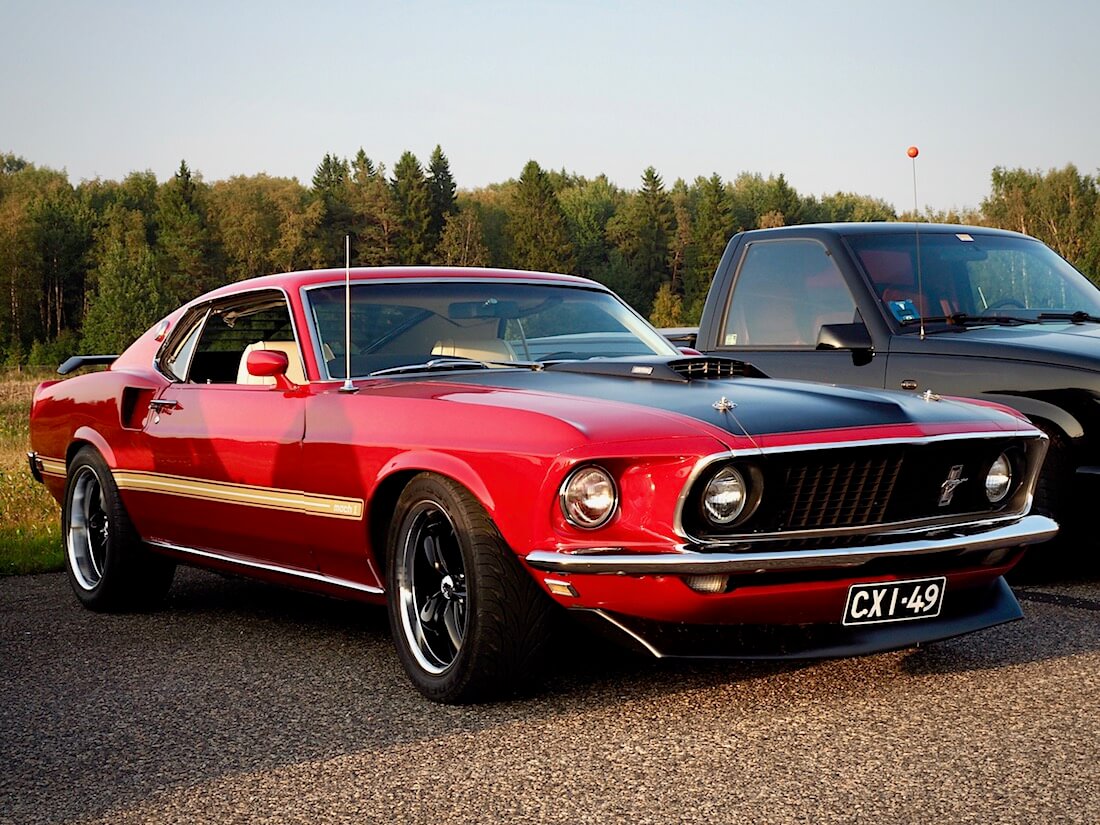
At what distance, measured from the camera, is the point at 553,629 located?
430 centimetres

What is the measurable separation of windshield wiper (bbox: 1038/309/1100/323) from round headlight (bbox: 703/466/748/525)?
12.6ft

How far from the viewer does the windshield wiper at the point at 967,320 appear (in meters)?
7.11

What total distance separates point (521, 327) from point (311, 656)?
151cm

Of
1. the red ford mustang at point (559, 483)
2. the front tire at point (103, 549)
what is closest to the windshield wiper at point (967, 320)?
the red ford mustang at point (559, 483)

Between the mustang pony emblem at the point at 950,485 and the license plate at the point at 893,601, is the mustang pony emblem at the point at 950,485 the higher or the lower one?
the higher one

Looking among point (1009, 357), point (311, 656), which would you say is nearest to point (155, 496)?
point (311, 656)

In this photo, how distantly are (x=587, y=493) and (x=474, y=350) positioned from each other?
1550mm

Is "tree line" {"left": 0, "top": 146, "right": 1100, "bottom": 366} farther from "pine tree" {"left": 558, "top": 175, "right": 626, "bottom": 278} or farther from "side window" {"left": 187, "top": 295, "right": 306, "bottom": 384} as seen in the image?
"side window" {"left": 187, "top": 295, "right": 306, "bottom": 384}

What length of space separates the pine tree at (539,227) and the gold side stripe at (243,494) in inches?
4903

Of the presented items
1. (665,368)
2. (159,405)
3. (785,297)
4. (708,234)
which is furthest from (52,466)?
(708,234)

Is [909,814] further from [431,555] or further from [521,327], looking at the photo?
[521,327]

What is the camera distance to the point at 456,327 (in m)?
5.55

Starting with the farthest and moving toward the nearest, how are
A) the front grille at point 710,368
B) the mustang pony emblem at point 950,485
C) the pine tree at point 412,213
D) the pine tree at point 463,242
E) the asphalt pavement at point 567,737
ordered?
the pine tree at point 412,213 < the pine tree at point 463,242 < the front grille at point 710,368 < the mustang pony emblem at point 950,485 < the asphalt pavement at point 567,737

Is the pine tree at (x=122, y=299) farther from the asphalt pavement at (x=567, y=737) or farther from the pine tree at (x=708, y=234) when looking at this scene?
the asphalt pavement at (x=567, y=737)
